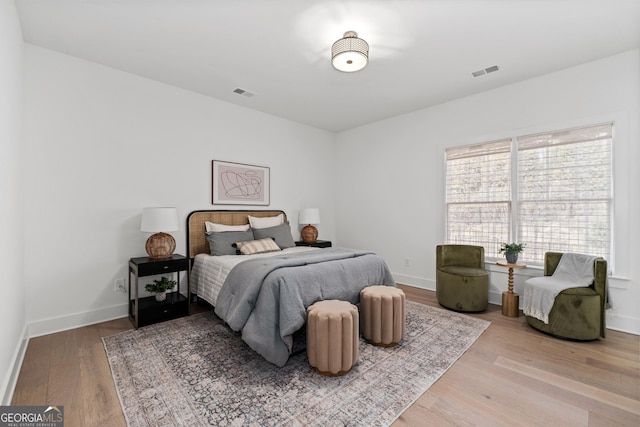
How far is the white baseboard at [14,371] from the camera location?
178 centimetres

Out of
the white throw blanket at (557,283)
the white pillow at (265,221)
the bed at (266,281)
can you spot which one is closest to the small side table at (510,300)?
the white throw blanket at (557,283)

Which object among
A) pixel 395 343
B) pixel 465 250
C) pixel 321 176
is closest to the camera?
pixel 395 343

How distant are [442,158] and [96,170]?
445cm

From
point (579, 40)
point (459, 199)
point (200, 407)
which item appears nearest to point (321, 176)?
point (459, 199)

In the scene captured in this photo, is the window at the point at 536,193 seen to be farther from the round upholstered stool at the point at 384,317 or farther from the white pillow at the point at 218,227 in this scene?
the white pillow at the point at 218,227

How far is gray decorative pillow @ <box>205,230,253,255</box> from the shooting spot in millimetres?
3631

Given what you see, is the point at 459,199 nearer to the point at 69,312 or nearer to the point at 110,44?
the point at 110,44

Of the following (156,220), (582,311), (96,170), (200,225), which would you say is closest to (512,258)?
(582,311)

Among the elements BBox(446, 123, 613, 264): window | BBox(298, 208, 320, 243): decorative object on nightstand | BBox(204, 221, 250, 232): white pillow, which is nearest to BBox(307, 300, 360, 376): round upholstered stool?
BBox(204, 221, 250, 232): white pillow

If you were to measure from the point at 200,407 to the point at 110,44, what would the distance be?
10.8 ft

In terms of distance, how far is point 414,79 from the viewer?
350 cm

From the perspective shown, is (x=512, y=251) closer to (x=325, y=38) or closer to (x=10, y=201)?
(x=325, y=38)

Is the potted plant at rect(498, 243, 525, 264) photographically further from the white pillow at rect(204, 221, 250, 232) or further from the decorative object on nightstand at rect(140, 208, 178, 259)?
the decorative object on nightstand at rect(140, 208, 178, 259)

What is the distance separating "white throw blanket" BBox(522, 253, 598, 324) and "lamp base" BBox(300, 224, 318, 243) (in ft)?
10.1
